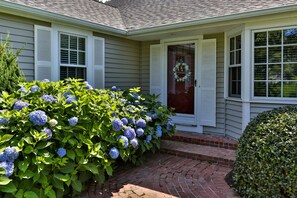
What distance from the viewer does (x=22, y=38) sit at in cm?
446

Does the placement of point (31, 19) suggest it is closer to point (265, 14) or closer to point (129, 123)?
point (129, 123)

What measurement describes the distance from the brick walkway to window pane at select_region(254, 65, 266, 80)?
1.84 meters

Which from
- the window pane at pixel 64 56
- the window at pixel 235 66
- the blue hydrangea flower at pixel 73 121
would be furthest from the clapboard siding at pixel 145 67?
the blue hydrangea flower at pixel 73 121

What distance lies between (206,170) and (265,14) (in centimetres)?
272

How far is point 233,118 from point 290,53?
5.26ft

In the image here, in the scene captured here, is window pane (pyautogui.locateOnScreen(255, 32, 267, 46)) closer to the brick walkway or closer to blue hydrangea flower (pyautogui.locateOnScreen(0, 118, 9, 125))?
the brick walkway

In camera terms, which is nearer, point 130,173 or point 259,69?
point 130,173

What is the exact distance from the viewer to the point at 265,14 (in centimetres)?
425

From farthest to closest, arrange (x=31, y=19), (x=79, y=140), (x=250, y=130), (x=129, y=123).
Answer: (x=31, y=19) → (x=129, y=123) → (x=250, y=130) → (x=79, y=140)

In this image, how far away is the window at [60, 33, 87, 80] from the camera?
508cm

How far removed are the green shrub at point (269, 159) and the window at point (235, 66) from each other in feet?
6.54

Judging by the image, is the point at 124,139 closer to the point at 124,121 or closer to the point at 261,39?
the point at 124,121

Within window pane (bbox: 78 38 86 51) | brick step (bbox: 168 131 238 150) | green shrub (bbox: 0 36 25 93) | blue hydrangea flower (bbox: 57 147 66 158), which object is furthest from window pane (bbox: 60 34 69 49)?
brick step (bbox: 168 131 238 150)

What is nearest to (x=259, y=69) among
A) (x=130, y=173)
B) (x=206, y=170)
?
(x=206, y=170)
